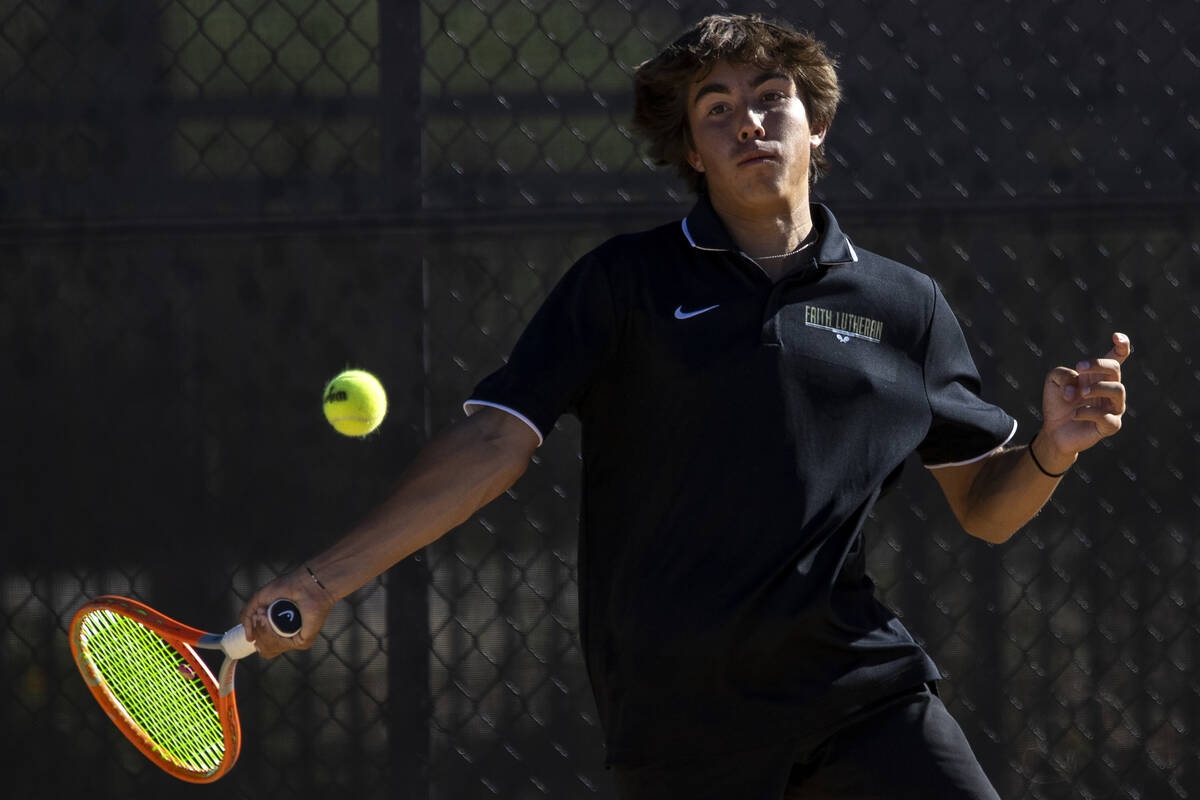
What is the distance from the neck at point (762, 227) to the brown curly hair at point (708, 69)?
15cm

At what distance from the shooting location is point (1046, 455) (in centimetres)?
195

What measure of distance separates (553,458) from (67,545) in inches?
40.4

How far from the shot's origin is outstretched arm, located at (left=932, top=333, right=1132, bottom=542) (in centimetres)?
190

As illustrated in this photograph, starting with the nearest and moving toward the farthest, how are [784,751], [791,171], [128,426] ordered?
[784,751] → [791,171] → [128,426]

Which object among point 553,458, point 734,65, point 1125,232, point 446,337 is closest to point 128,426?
point 446,337

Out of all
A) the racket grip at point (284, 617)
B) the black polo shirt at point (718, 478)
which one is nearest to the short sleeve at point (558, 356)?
the black polo shirt at point (718, 478)

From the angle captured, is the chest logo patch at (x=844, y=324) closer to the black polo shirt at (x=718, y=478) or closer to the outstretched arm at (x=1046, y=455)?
the black polo shirt at (x=718, y=478)

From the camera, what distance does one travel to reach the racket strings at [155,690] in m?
2.08

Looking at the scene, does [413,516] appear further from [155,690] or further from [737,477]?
[155,690]

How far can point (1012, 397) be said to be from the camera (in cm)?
299

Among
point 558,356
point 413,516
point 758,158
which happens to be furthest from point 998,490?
point 413,516

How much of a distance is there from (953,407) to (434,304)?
1304 mm

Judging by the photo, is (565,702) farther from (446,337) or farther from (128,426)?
(128,426)

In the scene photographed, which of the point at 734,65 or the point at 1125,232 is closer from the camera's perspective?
the point at 734,65
